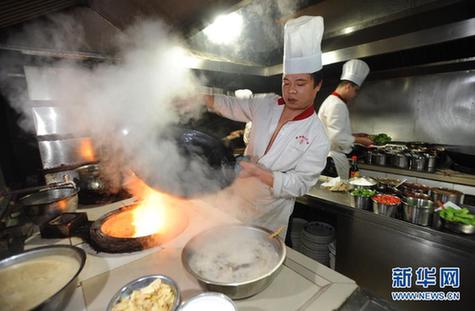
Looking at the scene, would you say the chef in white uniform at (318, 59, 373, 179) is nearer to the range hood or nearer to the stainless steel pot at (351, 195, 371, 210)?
the range hood

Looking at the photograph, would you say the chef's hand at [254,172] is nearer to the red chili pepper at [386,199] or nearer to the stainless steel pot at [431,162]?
the red chili pepper at [386,199]

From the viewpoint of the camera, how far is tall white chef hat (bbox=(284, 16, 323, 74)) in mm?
1725

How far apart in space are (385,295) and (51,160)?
13.4 ft

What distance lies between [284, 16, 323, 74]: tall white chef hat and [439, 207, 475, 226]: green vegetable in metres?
1.59

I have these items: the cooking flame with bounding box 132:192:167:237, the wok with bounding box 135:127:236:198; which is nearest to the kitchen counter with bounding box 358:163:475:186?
the wok with bounding box 135:127:236:198

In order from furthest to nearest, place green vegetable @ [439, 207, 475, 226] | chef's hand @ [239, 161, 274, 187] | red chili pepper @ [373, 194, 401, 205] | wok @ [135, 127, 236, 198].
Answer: red chili pepper @ [373, 194, 401, 205], green vegetable @ [439, 207, 475, 226], chef's hand @ [239, 161, 274, 187], wok @ [135, 127, 236, 198]

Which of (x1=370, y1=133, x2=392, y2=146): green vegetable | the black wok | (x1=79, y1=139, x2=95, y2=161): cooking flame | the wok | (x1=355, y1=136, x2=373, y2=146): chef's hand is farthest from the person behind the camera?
(x1=370, y1=133, x2=392, y2=146): green vegetable

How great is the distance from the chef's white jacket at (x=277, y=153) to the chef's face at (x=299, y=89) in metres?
0.12

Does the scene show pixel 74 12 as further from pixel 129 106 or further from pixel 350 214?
pixel 350 214

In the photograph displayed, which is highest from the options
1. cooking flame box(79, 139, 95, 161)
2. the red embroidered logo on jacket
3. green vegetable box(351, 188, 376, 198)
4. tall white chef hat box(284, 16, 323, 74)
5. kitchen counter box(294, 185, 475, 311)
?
tall white chef hat box(284, 16, 323, 74)

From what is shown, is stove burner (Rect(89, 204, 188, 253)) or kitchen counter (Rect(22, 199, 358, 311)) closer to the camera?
kitchen counter (Rect(22, 199, 358, 311))

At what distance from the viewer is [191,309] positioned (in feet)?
2.47

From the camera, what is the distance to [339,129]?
3270mm

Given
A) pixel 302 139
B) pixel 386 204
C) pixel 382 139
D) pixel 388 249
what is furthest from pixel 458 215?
pixel 382 139
